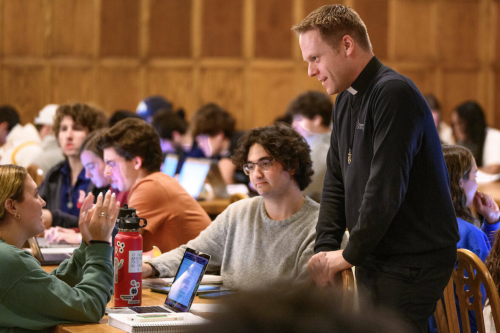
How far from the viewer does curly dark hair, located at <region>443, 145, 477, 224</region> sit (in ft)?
8.52

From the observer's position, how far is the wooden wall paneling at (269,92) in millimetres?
8734

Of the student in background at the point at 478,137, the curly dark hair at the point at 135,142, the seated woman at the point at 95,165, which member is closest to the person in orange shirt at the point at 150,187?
the curly dark hair at the point at 135,142

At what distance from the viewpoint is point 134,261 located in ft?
6.58

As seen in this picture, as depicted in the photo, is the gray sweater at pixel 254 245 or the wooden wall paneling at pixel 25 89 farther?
the wooden wall paneling at pixel 25 89

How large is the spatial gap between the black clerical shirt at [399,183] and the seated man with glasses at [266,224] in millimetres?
510

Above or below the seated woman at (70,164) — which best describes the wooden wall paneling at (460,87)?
above

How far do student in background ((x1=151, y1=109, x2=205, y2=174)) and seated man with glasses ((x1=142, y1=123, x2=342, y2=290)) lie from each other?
3959 mm

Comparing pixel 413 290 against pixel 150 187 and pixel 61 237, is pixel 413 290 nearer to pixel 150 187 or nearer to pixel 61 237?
pixel 150 187

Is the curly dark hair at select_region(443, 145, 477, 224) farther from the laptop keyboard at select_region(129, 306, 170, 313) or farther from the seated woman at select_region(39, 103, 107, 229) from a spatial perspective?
the seated woman at select_region(39, 103, 107, 229)

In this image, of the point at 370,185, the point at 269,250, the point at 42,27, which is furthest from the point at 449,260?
the point at 42,27

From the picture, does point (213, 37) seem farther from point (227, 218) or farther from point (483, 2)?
point (227, 218)

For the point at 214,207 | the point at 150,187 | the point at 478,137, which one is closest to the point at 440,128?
the point at 478,137

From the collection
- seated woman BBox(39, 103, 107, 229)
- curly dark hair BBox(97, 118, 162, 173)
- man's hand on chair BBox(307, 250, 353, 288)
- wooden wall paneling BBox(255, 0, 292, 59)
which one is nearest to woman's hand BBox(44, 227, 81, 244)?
curly dark hair BBox(97, 118, 162, 173)

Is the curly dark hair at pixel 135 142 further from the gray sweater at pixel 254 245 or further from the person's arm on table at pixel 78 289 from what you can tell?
the person's arm on table at pixel 78 289
